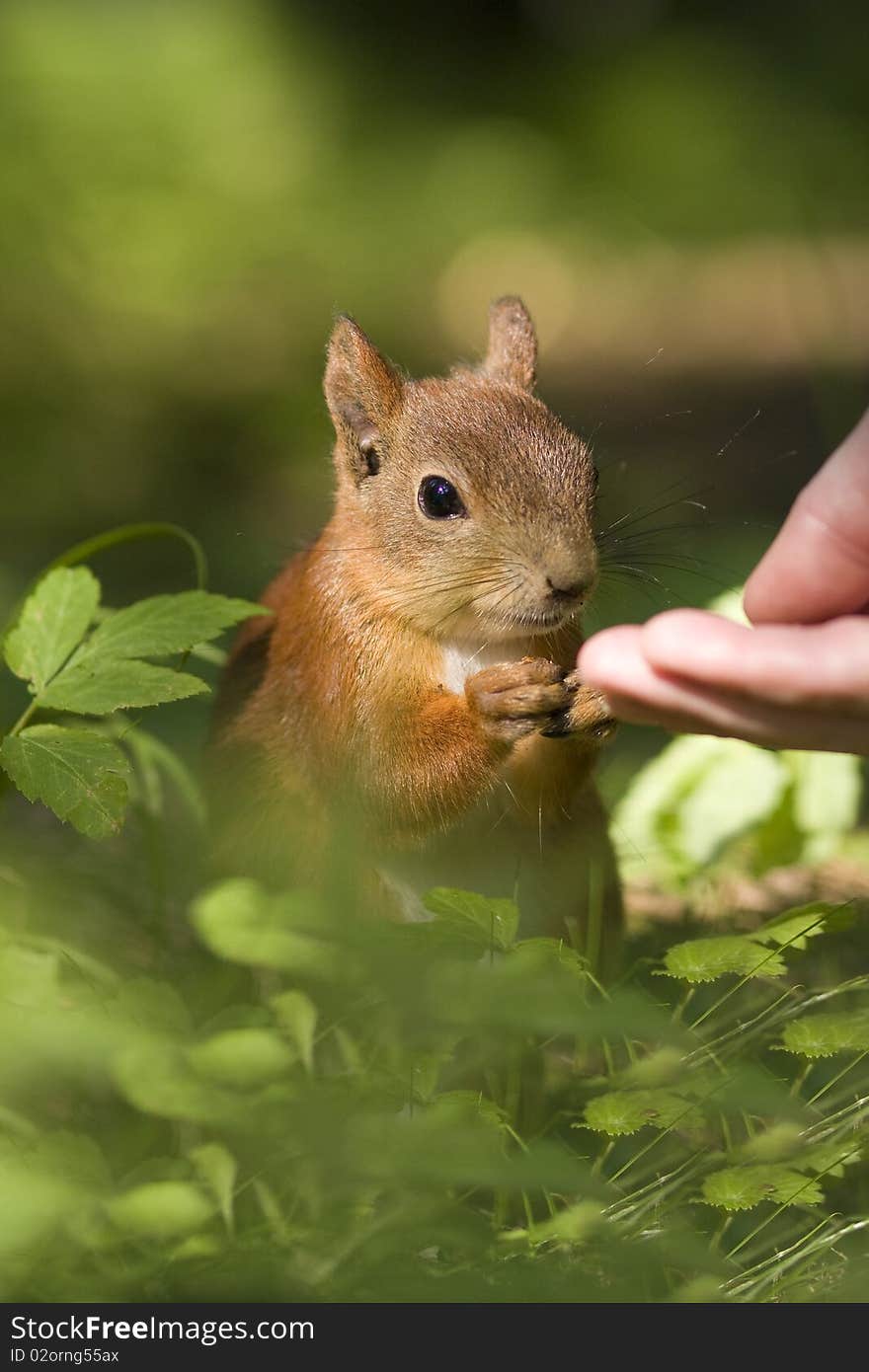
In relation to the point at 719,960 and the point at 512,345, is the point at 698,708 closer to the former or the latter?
the point at 719,960

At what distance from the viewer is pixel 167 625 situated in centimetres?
267

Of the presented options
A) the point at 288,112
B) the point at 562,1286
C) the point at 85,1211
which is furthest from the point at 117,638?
the point at 288,112

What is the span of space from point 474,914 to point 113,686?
2.66 feet

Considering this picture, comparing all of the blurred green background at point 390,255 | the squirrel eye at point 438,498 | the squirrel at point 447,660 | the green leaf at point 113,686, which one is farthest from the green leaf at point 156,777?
the squirrel eye at point 438,498

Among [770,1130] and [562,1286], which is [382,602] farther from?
[562,1286]

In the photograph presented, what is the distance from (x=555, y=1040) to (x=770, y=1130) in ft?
2.34

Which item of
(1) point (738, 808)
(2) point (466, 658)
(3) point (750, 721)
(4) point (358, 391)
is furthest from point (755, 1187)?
(1) point (738, 808)

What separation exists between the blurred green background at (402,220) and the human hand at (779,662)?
423cm

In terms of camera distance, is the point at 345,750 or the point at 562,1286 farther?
the point at 345,750

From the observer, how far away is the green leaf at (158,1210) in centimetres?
187

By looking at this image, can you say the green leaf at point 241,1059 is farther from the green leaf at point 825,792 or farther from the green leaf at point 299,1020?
the green leaf at point 825,792

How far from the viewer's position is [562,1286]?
1.88 meters

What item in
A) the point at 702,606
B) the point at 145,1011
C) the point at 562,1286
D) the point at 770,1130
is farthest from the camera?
the point at 702,606

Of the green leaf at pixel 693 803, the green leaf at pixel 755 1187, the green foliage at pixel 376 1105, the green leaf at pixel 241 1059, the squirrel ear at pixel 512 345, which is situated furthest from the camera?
the green leaf at pixel 693 803
